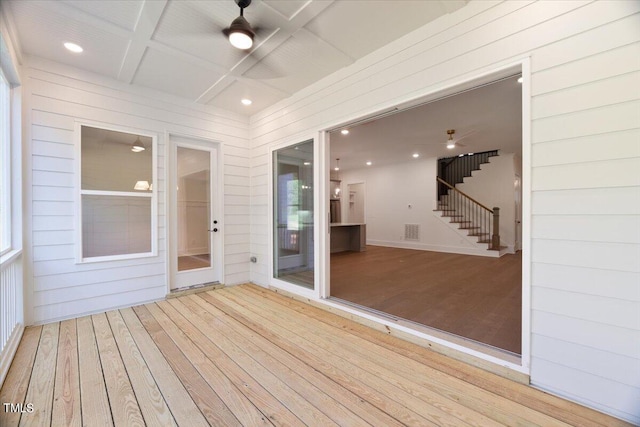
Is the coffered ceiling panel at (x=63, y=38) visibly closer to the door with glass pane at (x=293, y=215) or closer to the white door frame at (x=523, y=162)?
the door with glass pane at (x=293, y=215)

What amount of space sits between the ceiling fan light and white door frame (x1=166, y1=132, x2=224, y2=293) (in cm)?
218

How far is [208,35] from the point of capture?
253cm

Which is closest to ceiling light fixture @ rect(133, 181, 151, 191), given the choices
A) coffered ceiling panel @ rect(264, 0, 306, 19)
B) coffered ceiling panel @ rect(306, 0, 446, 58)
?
coffered ceiling panel @ rect(264, 0, 306, 19)

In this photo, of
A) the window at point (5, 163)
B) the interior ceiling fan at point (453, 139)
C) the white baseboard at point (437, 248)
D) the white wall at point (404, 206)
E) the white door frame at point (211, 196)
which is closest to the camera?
the window at point (5, 163)

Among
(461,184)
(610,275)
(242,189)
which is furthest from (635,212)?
(461,184)

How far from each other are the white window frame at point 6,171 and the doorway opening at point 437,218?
10.7ft

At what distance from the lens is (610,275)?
157 centimetres

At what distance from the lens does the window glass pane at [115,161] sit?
320 cm

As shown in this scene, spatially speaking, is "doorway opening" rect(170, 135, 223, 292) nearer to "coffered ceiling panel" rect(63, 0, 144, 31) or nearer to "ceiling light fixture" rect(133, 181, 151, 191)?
"ceiling light fixture" rect(133, 181, 151, 191)

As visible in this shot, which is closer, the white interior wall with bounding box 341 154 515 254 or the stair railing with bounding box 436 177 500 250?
the stair railing with bounding box 436 177 500 250

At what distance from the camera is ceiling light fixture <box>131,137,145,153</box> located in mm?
3523

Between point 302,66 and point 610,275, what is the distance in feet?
10.4

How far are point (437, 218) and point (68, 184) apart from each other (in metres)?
8.33

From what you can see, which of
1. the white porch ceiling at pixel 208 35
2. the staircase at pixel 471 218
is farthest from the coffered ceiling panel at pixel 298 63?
the staircase at pixel 471 218
